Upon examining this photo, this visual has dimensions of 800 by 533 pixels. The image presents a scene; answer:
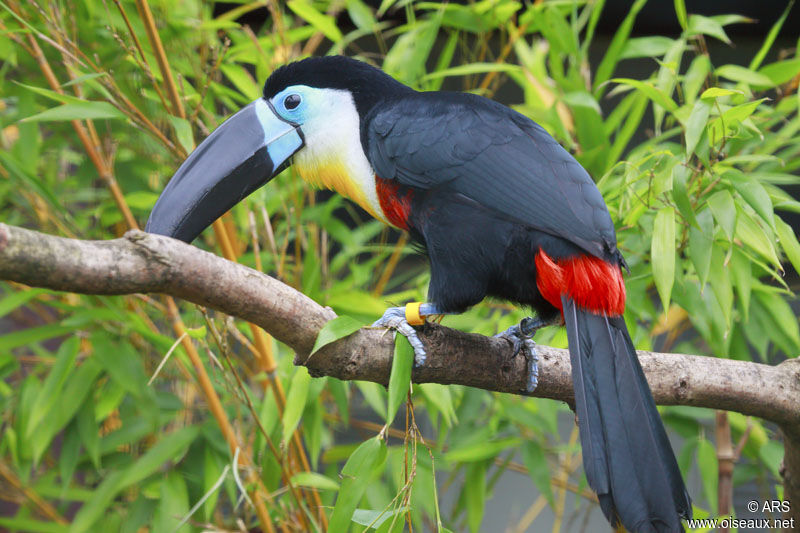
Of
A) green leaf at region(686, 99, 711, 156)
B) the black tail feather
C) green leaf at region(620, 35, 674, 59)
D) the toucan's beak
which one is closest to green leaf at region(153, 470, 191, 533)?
the toucan's beak

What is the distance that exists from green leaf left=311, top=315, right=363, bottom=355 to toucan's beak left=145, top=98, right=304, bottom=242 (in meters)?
0.31

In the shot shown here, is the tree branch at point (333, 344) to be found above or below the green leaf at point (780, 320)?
above

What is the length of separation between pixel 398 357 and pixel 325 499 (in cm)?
66

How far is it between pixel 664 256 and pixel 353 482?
1.76 ft

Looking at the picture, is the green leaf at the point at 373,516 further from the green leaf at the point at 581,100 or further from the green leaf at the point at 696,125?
the green leaf at the point at 581,100

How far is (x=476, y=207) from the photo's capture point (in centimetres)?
109

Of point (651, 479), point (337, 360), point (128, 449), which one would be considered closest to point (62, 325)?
point (128, 449)

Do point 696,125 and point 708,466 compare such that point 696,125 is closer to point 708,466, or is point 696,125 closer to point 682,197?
point 682,197

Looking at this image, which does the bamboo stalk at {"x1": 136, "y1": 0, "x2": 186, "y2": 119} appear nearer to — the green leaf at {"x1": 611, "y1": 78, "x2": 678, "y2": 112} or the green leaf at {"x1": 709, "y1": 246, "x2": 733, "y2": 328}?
the green leaf at {"x1": 611, "y1": 78, "x2": 678, "y2": 112}

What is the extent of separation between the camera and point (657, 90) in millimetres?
1303

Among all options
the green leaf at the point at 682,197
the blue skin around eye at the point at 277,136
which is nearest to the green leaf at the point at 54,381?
the blue skin around eye at the point at 277,136

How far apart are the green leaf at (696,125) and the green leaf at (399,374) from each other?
485mm

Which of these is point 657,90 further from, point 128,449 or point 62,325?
point 128,449

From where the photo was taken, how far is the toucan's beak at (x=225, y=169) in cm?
111
